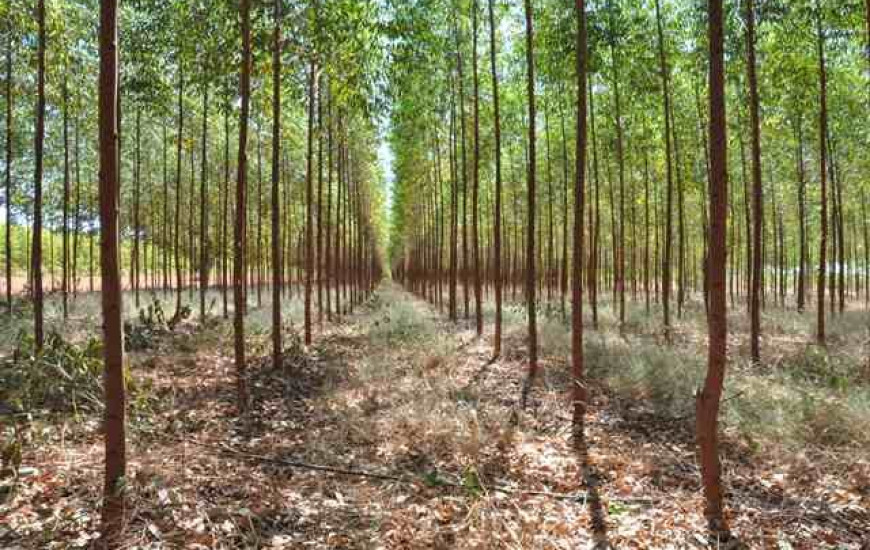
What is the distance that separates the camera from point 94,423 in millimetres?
5047

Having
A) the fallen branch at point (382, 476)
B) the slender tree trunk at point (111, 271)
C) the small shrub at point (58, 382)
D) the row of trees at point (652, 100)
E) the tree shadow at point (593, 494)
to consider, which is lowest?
the tree shadow at point (593, 494)

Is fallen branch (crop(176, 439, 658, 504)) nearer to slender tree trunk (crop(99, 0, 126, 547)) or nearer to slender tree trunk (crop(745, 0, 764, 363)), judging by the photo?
slender tree trunk (crop(99, 0, 126, 547))

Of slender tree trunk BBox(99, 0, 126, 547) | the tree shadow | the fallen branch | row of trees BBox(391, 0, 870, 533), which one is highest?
row of trees BBox(391, 0, 870, 533)

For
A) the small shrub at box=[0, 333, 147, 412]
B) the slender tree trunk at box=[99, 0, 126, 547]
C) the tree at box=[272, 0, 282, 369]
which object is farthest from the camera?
the tree at box=[272, 0, 282, 369]

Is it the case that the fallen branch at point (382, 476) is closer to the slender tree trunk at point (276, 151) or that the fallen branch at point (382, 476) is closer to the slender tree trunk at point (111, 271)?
the slender tree trunk at point (111, 271)

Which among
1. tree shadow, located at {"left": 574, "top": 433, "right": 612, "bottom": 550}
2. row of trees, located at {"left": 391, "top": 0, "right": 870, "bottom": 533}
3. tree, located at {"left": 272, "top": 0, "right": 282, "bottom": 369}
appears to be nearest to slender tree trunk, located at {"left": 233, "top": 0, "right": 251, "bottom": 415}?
tree, located at {"left": 272, "top": 0, "right": 282, "bottom": 369}

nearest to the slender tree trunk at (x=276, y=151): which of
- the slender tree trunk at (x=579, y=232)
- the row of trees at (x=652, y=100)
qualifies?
the row of trees at (x=652, y=100)

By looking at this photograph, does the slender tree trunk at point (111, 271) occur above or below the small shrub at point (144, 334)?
above

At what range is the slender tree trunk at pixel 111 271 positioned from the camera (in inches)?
116

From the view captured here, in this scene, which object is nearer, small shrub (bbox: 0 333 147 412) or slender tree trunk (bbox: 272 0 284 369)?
small shrub (bbox: 0 333 147 412)

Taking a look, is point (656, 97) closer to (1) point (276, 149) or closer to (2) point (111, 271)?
(1) point (276, 149)

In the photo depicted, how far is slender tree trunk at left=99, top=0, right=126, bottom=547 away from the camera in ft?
9.69

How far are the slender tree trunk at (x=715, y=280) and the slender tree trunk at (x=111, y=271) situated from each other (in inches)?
152

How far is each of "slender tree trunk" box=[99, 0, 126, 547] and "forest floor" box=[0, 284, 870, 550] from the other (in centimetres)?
35
